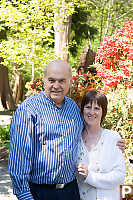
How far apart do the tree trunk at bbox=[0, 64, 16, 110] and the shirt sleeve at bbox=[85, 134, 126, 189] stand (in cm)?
1516

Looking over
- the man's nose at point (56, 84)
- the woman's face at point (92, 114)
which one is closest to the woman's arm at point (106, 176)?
the woman's face at point (92, 114)

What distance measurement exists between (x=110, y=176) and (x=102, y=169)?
0.08 metres

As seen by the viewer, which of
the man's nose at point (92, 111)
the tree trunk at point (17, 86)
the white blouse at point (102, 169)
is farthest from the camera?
the tree trunk at point (17, 86)

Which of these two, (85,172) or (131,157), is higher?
(85,172)

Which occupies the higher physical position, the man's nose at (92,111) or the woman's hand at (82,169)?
the man's nose at (92,111)

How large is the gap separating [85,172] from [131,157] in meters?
3.03

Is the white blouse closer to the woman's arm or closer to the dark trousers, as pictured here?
the woman's arm

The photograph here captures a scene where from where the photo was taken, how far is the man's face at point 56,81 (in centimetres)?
197

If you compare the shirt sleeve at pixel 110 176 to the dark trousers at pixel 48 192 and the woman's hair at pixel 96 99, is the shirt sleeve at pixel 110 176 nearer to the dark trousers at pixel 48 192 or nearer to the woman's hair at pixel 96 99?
the dark trousers at pixel 48 192

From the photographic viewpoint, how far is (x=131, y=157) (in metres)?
4.82

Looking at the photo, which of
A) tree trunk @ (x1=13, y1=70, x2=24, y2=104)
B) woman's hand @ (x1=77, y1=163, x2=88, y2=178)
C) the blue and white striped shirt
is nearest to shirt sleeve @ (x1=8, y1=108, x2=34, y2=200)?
the blue and white striped shirt

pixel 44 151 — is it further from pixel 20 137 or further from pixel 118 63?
pixel 118 63

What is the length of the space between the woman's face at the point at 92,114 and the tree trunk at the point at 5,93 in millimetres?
14950

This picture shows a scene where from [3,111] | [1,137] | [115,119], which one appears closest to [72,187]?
[115,119]
